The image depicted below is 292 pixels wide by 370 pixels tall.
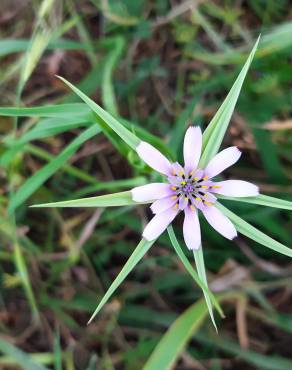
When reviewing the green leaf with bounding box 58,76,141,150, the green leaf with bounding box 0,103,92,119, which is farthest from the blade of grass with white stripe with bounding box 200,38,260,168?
the green leaf with bounding box 0,103,92,119

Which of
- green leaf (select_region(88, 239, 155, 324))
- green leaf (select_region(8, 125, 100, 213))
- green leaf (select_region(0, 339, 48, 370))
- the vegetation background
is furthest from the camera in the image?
the vegetation background

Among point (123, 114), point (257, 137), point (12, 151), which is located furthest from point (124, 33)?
point (12, 151)

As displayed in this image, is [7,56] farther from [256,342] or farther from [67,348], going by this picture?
[256,342]

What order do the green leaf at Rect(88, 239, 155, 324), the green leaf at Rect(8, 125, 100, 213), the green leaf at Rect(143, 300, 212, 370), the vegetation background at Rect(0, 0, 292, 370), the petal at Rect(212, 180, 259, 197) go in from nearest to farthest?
the green leaf at Rect(88, 239, 155, 324)
the petal at Rect(212, 180, 259, 197)
the green leaf at Rect(8, 125, 100, 213)
the green leaf at Rect(143, 300, 212, 370)
the vegetation background at Rect(0, 0, 292, 370)

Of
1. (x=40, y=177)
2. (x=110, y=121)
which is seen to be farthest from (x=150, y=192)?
(x=40, y=177)

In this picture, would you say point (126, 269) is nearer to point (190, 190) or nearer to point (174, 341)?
point (190, 190)

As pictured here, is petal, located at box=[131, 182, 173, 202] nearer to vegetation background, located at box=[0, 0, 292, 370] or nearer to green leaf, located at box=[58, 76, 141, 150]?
green leaf, located at box=[58, 76, 141, 150]

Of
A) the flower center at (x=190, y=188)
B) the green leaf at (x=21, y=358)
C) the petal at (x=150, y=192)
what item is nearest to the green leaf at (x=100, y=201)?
the petal at (x=150, y=192)
